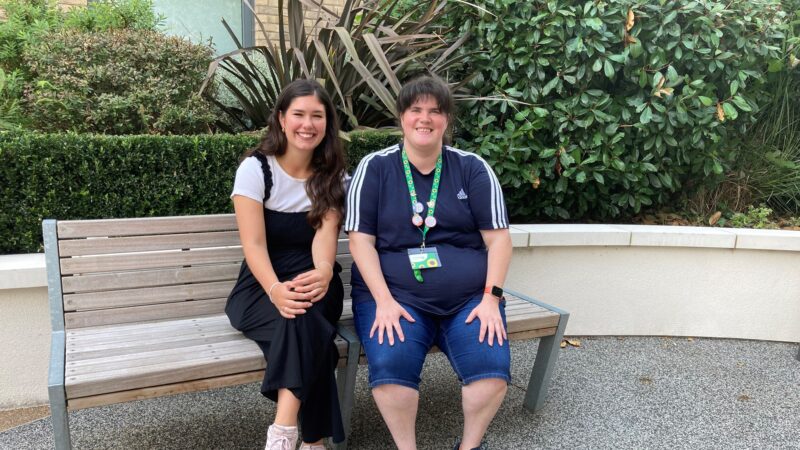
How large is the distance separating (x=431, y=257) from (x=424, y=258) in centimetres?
3

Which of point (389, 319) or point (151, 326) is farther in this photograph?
point (151, 326)

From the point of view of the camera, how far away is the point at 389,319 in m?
2.42

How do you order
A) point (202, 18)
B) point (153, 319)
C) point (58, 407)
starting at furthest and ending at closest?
point (202, 18) → point (153, 319) → point (58, 407)

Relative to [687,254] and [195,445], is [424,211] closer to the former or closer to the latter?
[195,445]

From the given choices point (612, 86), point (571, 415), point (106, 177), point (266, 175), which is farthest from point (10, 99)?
point (612, 86)

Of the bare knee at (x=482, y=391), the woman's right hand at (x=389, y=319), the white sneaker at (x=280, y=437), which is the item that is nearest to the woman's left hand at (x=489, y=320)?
the bare knee at (x=482, y=391)

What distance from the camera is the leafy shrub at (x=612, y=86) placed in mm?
3877

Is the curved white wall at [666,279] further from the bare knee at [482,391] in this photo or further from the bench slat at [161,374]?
the bench slat at [161,374]

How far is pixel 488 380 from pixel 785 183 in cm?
377

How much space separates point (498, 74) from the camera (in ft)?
13.7

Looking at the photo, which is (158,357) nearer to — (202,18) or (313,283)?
(313,283)

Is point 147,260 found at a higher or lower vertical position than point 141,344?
higher

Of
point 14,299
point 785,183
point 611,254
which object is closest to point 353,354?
point 14,299

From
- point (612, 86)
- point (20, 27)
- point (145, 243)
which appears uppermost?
point (20, 27)
